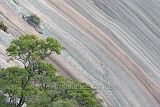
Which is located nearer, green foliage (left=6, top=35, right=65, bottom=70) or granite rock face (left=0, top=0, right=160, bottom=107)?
green foliage (left=6, top=35, right=65, bottom=70)

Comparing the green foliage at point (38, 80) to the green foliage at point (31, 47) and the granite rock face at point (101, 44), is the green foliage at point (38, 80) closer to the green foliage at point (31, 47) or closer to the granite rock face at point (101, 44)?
the green foliage at point (31, 47)

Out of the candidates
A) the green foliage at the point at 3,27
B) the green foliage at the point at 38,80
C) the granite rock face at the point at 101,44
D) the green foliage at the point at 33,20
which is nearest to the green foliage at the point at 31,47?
the green foliage at the point at 38,80

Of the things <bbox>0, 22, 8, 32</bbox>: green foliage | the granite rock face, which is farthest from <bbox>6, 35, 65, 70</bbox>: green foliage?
<bbox>0, 22, 8, 32</bbox>: green foliage

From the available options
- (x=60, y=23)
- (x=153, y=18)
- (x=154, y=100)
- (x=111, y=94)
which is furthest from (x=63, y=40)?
(x=153, y=18)

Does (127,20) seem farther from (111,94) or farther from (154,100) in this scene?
(111,94)

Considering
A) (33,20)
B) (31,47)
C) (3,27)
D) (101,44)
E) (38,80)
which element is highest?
(101,44)

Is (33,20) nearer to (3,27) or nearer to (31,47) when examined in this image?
(3,27)

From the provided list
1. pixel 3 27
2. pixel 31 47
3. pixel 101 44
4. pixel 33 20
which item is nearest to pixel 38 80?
pixel 31 47

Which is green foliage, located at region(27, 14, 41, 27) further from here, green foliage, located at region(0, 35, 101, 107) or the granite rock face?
green foliage, located at region(0, 35, 101, 107)
